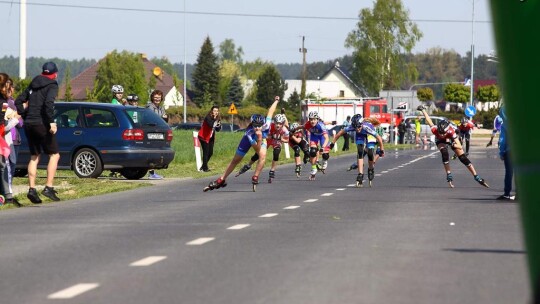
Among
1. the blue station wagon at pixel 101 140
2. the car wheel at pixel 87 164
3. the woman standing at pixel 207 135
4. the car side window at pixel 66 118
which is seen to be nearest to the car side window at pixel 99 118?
the blue station wagon at pixel 101 140

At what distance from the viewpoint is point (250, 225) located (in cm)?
1272

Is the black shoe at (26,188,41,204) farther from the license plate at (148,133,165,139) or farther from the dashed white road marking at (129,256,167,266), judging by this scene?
the license plate at (148,133,165,139)

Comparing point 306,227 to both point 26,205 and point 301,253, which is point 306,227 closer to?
point 301,253

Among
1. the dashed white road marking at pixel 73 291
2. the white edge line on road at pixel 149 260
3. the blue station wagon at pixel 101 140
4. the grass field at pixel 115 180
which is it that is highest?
the blue station wagon at pixel 101 140

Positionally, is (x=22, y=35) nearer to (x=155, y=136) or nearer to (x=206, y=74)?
(x=155, y=136)

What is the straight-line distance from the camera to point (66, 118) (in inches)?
985

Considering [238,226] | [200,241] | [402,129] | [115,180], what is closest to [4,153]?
[238,226]

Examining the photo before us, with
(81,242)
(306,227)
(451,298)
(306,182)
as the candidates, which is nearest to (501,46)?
(451,298)

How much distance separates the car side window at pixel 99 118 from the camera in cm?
2489

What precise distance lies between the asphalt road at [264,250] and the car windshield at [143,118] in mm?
6127

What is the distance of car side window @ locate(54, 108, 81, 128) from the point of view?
81.7 ft

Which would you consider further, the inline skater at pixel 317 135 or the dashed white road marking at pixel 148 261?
the inline skater at pixel 317 135

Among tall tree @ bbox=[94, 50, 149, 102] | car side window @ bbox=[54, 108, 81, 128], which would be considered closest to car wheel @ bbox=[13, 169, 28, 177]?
car side window @ bbox=[54, 108, 81, 128]

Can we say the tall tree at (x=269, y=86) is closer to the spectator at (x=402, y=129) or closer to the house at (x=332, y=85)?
the house at (x=332, y=85)
